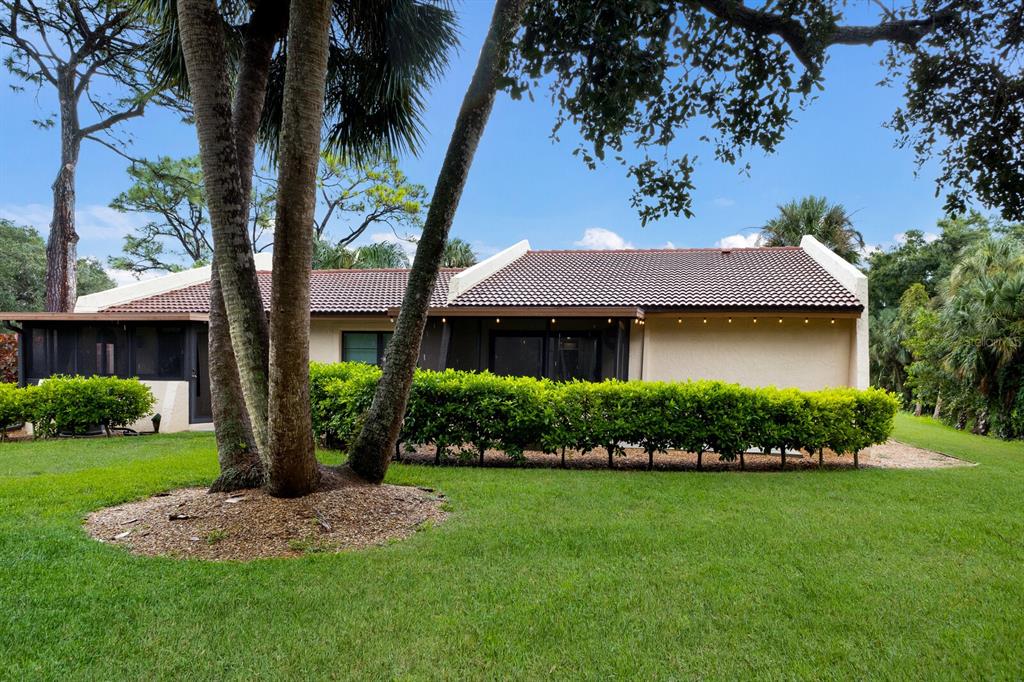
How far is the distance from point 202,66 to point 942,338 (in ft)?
65.8

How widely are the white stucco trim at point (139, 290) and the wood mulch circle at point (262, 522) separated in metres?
11.2

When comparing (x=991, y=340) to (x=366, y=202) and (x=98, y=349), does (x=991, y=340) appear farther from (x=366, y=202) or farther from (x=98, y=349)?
(x=366, y=202)

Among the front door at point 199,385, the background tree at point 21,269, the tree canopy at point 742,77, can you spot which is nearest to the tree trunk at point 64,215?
the front door at point 199,385

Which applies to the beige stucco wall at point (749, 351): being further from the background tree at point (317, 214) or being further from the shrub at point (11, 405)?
the background tree at point (317, 214)

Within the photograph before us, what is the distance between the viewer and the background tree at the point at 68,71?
56.3 feet

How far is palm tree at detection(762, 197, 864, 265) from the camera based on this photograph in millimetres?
30438

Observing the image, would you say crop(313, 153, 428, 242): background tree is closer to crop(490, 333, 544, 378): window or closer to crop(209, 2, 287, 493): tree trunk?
crop(490, 333, 544, 378): window

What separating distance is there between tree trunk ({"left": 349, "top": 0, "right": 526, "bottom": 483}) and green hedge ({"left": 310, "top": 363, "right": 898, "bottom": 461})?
2.82m

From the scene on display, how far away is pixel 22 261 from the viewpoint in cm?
2856

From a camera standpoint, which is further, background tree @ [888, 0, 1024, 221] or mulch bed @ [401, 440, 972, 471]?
mulch bed @ [401, 440, 972, 471]

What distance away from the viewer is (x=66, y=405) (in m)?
12.0

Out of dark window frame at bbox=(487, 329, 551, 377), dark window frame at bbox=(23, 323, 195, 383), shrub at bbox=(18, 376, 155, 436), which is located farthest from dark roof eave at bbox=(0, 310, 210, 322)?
dark window frame at bbox=(487, 329, 551, 377)

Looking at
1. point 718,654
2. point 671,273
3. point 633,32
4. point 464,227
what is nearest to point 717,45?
point 633,32

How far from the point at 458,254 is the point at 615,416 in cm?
1995
